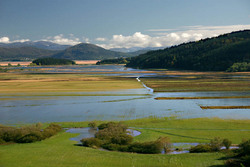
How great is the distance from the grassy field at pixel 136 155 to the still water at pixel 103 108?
5.66 m

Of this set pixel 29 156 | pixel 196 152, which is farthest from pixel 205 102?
pixel 29 156

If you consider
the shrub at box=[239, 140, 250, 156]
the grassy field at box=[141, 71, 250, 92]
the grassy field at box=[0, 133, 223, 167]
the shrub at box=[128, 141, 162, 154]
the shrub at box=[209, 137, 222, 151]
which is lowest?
the grassy field at box=[0, 133, 223, 167]

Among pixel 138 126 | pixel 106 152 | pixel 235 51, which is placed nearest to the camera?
pixel 106 152

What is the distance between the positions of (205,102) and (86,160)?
3571cm

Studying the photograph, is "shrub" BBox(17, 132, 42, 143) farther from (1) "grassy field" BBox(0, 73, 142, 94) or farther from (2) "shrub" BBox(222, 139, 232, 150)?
(1) "grassy field" BBox(0, 73, 142, 94)

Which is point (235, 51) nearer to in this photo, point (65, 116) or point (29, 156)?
point (65, 116)

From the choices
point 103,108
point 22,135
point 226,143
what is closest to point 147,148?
point 226,143

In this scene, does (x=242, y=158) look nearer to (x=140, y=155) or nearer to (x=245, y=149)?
(x=245, y=149)

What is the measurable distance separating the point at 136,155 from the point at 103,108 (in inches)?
969

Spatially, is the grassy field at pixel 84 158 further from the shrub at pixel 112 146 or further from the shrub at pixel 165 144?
the shrub at pixel 165 144

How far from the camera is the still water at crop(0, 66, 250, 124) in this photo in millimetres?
43781

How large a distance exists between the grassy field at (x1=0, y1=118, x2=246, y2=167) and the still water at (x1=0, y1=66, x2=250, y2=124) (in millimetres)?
5664

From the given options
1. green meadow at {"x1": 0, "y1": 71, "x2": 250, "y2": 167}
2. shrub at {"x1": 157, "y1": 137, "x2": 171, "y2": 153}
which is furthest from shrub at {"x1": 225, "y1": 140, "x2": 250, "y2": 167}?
shrub at {"x1": 157, "y1": 137, "x2": 171, "y2": 153}

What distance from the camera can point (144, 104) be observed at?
54625mm
